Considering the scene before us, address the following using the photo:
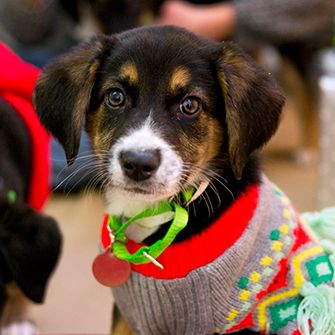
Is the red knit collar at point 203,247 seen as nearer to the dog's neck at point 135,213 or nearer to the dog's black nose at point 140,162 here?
the dog's neck at point 135,213

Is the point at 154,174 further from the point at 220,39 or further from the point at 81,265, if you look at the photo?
the point at 220,39

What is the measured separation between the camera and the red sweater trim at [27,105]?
65.5 inches

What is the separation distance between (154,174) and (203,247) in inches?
7.0

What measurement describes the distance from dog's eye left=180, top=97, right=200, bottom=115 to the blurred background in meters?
0.93

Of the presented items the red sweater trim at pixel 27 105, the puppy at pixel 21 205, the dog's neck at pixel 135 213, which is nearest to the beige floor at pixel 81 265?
the puppy at pixel 21 205

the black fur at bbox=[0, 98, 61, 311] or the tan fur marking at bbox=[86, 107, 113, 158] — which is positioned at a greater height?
the tan fur marking at bbox=[86, 107, 113, 158]

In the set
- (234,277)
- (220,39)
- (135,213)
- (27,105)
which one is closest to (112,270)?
(135,213)

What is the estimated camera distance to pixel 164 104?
41.8 inches

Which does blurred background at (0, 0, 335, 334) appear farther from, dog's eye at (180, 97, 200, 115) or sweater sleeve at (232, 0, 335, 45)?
dog's eye at (180, 97, 200, 115)

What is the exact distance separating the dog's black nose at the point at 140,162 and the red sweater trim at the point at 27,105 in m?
0.71

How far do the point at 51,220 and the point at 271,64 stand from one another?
1.97 meters

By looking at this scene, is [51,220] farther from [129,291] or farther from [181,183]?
[181,183]

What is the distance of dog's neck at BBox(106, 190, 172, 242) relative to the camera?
3.72ft

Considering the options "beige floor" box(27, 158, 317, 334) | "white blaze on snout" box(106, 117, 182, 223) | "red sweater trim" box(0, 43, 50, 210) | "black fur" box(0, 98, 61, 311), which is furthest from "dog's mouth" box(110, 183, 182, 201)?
"red sweater trim" box(0, 43, 50, 210)
